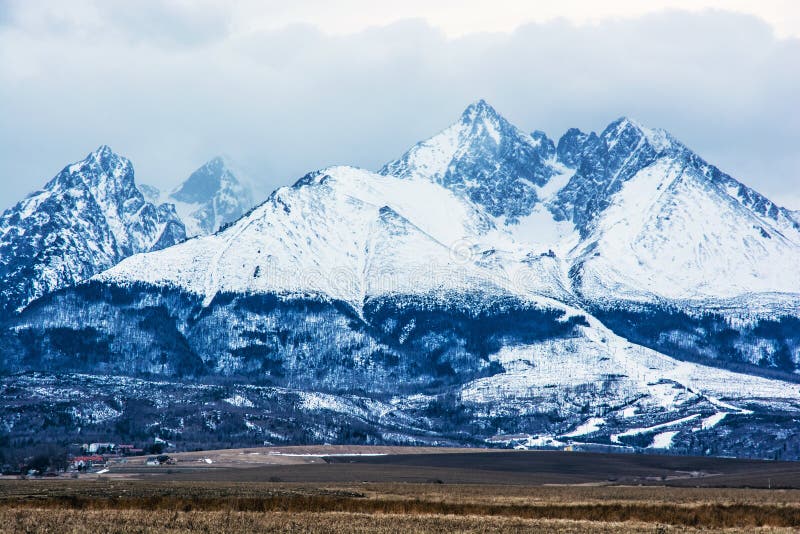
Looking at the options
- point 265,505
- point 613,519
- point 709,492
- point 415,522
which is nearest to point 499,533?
point 415,522

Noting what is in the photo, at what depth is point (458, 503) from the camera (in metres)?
139

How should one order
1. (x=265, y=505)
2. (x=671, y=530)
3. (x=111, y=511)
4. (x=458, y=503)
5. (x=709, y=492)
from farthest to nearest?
(x=709, y=492), (x=458, y=503), (x=265, y=505), (x=111, y=511), (x=671, y=530)

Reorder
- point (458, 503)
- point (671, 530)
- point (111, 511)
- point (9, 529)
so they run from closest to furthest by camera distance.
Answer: point (9, 529)
point (671, 530)
point (111, 511)
point (458, 503)

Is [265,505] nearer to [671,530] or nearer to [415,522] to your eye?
[415,522]

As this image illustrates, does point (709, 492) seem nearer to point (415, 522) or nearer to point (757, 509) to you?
point (757, 509)

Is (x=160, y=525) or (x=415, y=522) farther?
(x=415, y=522)

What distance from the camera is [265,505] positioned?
13012cm


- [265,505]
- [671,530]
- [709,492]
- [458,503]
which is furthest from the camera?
[709,492]

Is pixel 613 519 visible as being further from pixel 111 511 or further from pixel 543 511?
pixel 111 511

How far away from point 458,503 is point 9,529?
54.1 m

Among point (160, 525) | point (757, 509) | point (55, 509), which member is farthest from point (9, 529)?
point (757, 509)

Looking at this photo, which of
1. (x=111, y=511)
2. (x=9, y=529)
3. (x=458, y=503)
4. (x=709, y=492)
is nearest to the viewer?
(x=9, y=529)

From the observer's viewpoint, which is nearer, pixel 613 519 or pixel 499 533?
pixel 499 533

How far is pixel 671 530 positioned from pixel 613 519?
13.2 metres
